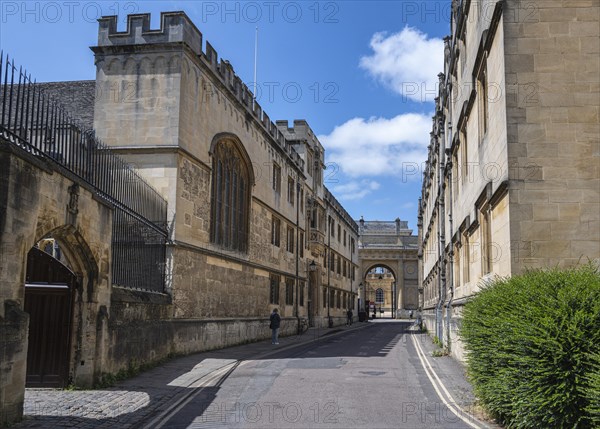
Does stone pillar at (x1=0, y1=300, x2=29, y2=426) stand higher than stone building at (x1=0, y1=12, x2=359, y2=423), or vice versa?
stone building at (x1=0, y1=12, x2=359, y2=423)

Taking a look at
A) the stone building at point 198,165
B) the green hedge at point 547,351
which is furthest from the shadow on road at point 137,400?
the green hedge at point 547,351

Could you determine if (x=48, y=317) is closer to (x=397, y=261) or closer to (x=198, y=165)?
(x=198, y=165)

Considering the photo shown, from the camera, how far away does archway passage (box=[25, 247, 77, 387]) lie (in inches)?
441

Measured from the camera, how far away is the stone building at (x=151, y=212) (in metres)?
8.90

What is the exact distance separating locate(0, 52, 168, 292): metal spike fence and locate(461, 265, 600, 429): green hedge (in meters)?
7.05

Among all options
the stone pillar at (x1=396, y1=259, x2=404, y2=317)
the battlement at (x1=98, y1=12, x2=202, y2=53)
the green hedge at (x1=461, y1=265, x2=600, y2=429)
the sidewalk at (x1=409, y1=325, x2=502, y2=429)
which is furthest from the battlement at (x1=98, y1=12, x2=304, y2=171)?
Answer: the stone pillar at (x1=396, y1=259, x2=404, y2=317)

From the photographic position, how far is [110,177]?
13141 mm

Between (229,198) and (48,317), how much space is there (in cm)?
1187

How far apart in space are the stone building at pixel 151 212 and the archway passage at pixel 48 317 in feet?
0.18

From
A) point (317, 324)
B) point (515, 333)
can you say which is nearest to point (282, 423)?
point (515, 333)

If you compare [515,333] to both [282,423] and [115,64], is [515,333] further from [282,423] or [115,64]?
[115,64]

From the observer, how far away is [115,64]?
60.0 feet

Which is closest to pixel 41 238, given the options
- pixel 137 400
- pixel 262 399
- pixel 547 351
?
pixel 137 400

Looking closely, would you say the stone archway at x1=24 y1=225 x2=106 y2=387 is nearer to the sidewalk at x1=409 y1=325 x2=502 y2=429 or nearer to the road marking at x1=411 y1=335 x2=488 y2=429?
the road marking at x1=411 y1=335 x2=488 y2=429
